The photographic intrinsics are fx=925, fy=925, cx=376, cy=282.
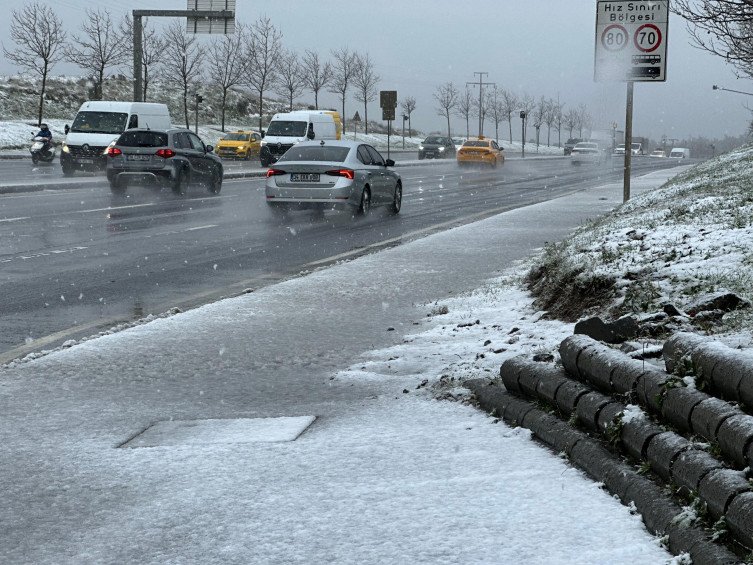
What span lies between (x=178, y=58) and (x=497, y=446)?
246 ft

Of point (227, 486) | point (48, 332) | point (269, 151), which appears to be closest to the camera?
point (227, 486)

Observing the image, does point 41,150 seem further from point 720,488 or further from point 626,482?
point 720,488

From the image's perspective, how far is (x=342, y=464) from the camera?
3904mm

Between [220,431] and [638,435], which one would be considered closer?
[638,435]

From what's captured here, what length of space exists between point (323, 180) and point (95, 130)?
638 inches

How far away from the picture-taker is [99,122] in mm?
31312

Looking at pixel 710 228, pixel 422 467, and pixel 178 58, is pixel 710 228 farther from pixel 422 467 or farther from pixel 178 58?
pixel 178 58

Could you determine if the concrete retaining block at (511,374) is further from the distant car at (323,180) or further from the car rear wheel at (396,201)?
the car rear wheel at (396,201)

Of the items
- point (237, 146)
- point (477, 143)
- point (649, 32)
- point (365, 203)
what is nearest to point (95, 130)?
point (365, 203)

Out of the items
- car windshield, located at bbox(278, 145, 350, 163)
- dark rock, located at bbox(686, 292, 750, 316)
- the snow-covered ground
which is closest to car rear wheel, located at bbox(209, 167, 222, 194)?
car windshield, located at bbox(278, 145, 350, 163)

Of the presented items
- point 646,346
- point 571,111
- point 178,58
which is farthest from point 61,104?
point 571,111

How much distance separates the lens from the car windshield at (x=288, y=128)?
40.2 metres

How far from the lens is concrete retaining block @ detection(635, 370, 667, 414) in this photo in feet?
12.0

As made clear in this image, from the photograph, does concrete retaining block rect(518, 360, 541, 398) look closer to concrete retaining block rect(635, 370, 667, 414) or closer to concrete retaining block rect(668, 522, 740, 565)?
concrete retaining block rect(635, 370, 667, 414)
